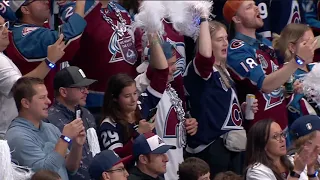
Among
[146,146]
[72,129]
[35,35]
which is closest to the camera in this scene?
[72,129]

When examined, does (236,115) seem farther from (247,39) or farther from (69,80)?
(69,80)

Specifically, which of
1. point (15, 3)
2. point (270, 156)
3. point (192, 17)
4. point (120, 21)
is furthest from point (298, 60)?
point (15, 3)

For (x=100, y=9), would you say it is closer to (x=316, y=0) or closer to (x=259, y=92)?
(x=259, y=92)

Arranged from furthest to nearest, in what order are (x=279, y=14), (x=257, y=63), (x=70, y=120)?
1. (x=279, y=14)
2. (x=257, y=63)
3. (x=70, y=120)

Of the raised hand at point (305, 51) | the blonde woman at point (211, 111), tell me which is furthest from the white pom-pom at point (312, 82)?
the blonde woman at point (211, 111)

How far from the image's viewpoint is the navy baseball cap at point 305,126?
785 centimetres

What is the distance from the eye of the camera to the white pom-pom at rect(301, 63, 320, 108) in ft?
29.1

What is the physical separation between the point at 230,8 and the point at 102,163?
114 inches

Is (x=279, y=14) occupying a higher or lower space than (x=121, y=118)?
lower

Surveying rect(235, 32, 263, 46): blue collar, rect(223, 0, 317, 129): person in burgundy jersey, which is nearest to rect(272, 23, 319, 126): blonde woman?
rect(223, 0, 317, 129): person in burgundy jersey

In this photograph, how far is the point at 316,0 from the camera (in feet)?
34.4

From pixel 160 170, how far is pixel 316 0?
4.03m

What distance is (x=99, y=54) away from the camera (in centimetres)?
835

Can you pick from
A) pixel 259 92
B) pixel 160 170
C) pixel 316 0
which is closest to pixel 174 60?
pixel 259 92
